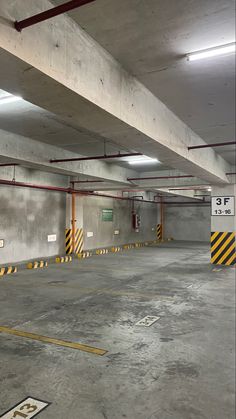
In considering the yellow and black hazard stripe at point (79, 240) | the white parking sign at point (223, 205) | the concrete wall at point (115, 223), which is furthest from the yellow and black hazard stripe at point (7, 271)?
the white parking sign at point (223, 205)

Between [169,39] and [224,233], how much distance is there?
9.08 meters

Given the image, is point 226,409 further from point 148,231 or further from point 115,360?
point 148,231

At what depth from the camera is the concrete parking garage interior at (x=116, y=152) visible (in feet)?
9.01

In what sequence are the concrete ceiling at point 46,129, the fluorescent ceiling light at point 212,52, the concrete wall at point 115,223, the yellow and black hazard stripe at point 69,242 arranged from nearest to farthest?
the fluorescent ceiling light at point 212,52, the concrete ceiling at point 46,129, the yellow and black hazard stripe at point 69,242, the concrete wall at point 115,223

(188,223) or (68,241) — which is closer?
(68,241)

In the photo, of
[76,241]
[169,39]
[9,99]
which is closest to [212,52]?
[169,39]

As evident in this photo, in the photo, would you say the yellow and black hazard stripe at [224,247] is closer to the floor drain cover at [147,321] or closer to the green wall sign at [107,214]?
the floor drain cover at [147,321]

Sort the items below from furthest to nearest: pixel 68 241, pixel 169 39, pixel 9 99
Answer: pixel 68 241 → pixel 9 99 → pixel 169 39

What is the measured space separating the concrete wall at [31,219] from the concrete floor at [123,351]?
327 centimetres

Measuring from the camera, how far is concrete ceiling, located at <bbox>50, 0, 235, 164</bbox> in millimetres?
2766

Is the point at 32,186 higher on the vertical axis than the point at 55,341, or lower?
higher

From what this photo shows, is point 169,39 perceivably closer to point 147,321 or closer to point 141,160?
point 147,321

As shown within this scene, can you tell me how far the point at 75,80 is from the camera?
3.12 metres

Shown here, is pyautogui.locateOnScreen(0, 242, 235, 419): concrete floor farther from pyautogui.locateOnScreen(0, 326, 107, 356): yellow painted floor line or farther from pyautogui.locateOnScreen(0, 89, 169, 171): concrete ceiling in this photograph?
pyautogui.locateOnScreen(0, 89, 169, 171): concrete ceiling
